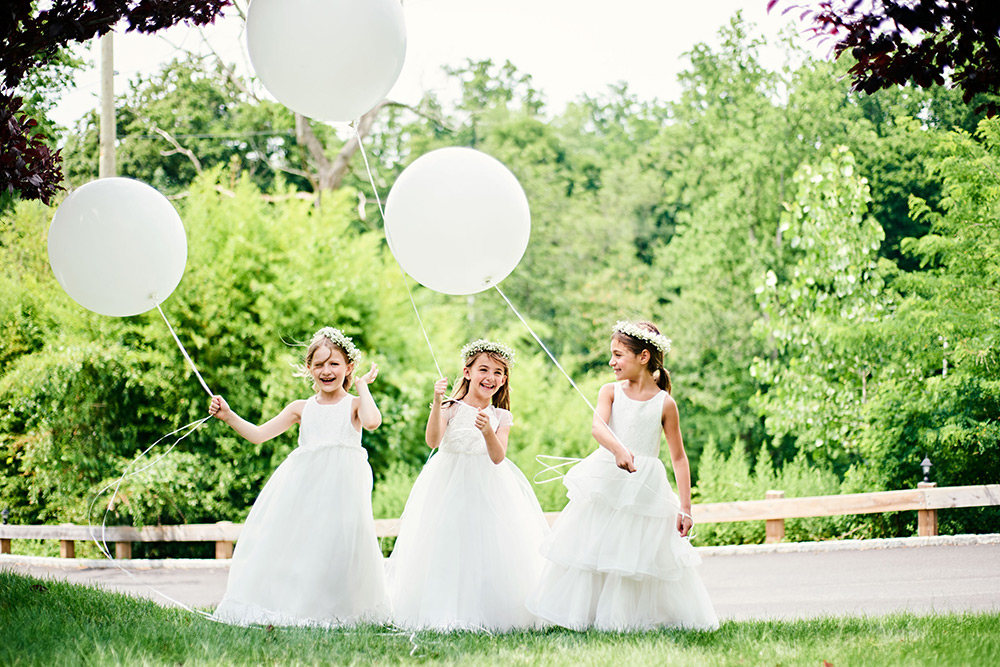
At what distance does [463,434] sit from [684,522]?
1202mm

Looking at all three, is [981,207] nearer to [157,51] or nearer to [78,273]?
[78,273]

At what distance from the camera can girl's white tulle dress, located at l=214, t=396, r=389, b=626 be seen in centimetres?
474

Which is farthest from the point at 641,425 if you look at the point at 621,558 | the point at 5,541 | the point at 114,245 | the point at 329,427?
the point at 5,541

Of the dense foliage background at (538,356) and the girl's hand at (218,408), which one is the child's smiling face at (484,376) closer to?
the dense foliage background at (538,356)

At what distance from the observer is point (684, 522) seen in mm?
4430

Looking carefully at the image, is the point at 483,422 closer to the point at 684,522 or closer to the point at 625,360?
the point at 625,360

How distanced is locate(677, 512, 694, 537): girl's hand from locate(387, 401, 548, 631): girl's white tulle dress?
78 cm

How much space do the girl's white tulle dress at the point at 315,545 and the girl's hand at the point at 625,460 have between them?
4.56 ft

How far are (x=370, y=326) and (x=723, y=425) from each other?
30.4 ft

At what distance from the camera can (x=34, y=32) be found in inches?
175

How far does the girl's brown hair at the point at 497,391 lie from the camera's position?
488cm

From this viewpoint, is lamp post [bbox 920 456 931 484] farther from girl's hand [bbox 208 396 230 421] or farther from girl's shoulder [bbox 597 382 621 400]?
girl's hand [bbox 208 396 230 421]

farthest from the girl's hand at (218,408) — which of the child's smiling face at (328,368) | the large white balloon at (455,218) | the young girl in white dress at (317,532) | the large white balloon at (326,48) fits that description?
the large white balloon at (326,48)

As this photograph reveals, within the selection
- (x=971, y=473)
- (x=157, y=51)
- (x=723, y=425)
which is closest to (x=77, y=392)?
(x=157, y=51)
